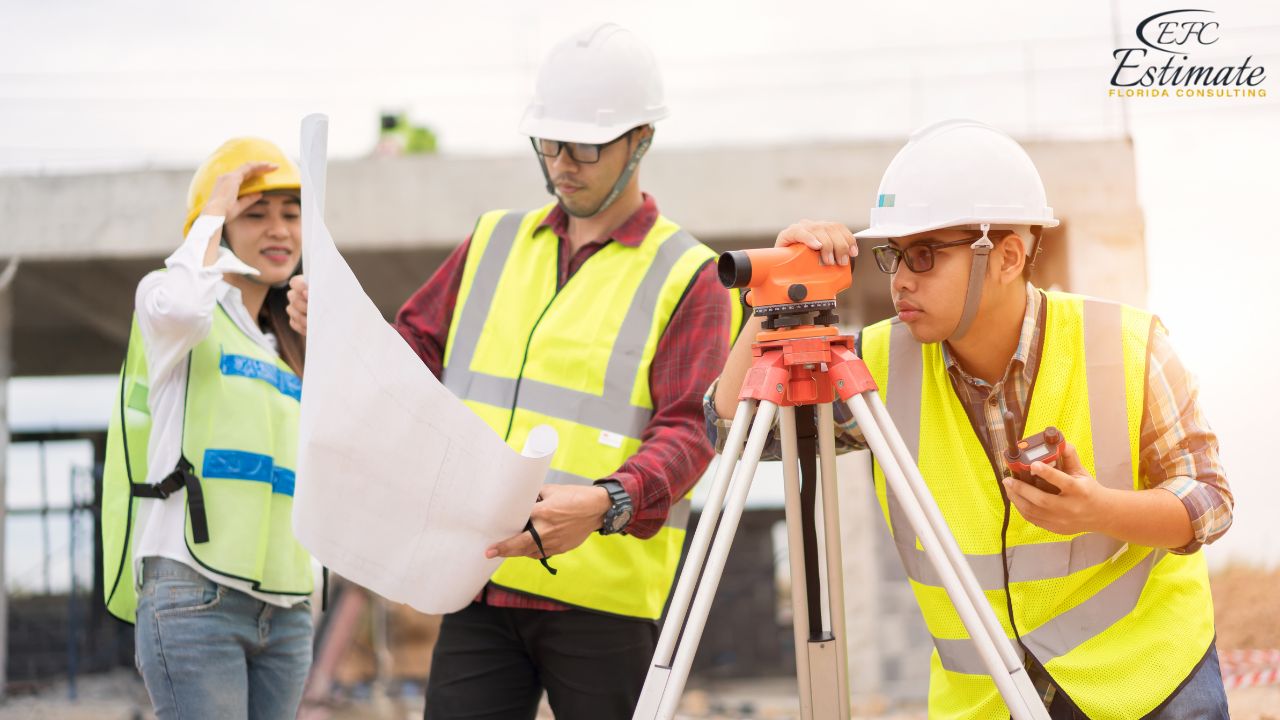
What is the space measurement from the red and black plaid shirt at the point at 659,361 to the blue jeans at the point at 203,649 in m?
0.59

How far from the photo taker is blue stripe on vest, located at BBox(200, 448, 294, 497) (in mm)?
2789

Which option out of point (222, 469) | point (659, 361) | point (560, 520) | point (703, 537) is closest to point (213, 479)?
point (222, 469)

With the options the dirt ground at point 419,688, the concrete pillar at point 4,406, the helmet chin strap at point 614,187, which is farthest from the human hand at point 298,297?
the concrete pillar at point 4,406

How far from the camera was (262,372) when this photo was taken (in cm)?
298

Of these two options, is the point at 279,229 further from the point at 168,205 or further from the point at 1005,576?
the point at 168,205

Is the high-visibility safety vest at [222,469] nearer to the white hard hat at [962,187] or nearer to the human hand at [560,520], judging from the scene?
the human hand at [560,520]

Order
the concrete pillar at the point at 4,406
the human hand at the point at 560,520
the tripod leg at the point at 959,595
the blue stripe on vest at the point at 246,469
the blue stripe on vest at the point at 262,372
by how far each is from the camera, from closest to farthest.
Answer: the tripod leg at the point at 959,595 → the human hand at the point at 560,520 → the blue stripe on vest at the point at 246,469 → the blue stripe on vest at the point at 262,372 → the concrete pillar at the point at 4,406

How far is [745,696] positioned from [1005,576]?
1038cm

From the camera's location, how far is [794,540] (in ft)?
6.82

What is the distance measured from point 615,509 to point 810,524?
1.49 feet

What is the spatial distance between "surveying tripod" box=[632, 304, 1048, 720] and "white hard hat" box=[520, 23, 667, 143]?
942 mm

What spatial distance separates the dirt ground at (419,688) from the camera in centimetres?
1009

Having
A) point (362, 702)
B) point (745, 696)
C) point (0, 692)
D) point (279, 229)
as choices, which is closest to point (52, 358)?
point (0, 692)

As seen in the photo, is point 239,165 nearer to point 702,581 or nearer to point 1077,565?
point 702,581
